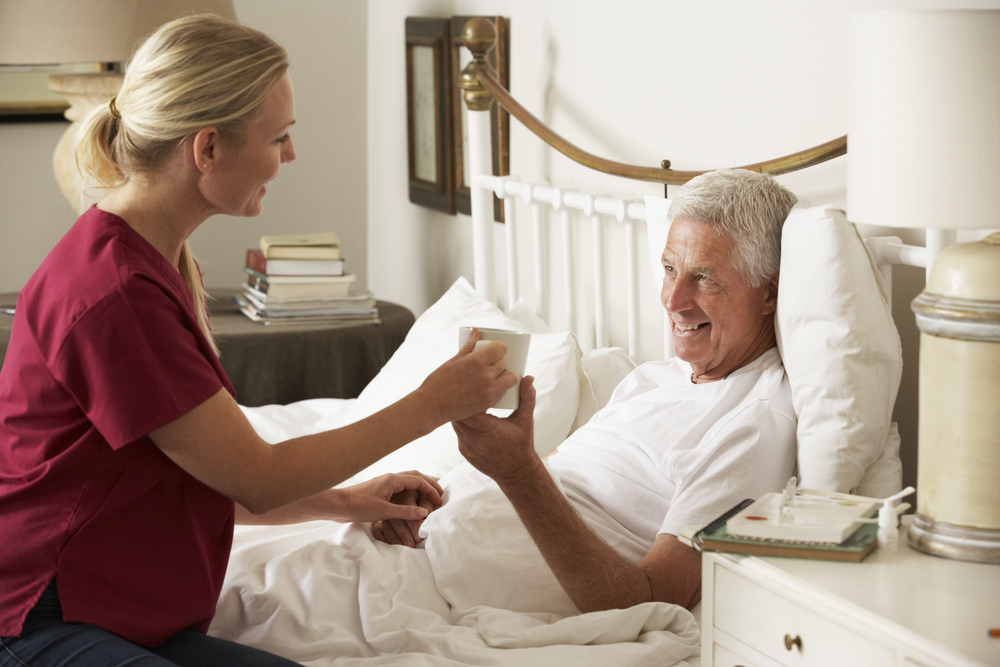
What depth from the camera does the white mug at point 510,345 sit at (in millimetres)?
1183

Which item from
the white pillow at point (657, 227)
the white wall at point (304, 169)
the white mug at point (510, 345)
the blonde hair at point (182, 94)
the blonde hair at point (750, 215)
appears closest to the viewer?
the blonde hair at point (182, 94)

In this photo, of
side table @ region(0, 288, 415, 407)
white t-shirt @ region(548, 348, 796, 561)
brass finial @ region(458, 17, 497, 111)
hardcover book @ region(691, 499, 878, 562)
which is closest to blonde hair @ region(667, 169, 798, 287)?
white t-shirt @ region(548, 348, 796, 561)

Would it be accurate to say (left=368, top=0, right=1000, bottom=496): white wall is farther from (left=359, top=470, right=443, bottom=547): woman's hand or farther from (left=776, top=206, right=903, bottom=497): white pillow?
(left=359, top=470, right=443, bottom=547): woman's hand

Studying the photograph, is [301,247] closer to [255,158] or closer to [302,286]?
[302,286]

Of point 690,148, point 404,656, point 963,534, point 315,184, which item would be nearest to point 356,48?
point 315,184

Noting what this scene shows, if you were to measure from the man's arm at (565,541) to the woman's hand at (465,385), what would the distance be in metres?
0.09

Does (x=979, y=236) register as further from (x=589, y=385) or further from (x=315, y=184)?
(x=315, y=184)

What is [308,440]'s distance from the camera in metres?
1.07

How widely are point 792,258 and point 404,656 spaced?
0.71 metres

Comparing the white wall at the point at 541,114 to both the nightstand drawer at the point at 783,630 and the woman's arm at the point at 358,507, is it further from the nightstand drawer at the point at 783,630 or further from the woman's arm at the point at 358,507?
the woman's arm at the point at 358,507

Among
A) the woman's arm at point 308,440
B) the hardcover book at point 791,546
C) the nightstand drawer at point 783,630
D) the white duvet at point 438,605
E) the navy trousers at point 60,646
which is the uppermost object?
the woman's arm at point 308,440

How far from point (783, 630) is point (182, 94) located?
828 millimetres

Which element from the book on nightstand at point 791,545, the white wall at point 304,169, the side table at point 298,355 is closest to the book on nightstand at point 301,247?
the side table at point 298,355

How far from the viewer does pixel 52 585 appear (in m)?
1.05
